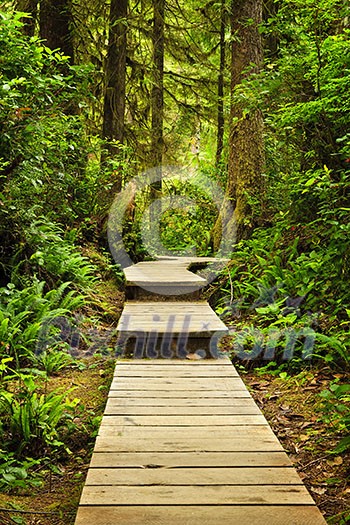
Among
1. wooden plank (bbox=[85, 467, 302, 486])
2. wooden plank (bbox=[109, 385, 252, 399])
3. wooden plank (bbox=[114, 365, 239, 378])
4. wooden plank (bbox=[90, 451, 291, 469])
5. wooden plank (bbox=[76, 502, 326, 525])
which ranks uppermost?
wooden plank (bbox=[76, 502, 326, 525])

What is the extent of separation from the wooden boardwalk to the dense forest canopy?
886 millimetres

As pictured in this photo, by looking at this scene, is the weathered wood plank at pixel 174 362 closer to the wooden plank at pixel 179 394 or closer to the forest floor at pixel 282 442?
the forest floor at pixel 282 442

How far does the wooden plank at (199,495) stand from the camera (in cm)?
245

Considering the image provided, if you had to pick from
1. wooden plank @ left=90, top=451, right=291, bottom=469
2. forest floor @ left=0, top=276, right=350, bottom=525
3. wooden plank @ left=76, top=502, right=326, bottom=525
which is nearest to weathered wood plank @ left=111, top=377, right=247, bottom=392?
forest floor @ left=0, top=276, right=350, bottom=525

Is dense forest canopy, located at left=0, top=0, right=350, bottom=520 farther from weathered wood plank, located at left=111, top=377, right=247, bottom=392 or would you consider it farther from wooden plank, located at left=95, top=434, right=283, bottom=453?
wooden plank, located at left=95, top=434, right=283, bottom=453

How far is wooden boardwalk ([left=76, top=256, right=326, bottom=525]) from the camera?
2.35m

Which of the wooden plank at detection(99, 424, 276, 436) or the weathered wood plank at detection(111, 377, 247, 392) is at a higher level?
the wooden plank at detection(99, 424, 276, 436)

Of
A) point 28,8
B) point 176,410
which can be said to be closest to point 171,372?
point 176,410

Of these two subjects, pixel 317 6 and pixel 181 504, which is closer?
pixel 181 504

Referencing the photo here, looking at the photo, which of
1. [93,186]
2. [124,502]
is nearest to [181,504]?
[124,502]

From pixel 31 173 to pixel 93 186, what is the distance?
4912mm

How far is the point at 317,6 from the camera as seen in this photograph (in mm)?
7227

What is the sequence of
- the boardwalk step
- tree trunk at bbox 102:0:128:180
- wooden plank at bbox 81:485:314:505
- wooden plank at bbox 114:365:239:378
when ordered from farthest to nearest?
1. tree trunk at bbox 102:0:128:180
2. the boardwalk step
3. wooden plank at bbox 114:365:239:378
4. wooden plank at bbox 81:485:314:505

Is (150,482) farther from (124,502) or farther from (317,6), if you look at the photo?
(317,6)
